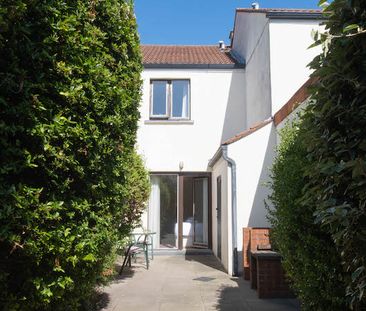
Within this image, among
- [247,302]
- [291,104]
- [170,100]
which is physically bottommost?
[247,302]

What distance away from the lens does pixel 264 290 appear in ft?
22.2

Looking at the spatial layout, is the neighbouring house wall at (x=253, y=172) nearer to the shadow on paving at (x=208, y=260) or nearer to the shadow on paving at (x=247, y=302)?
the shadow on paving at (x=208, y=260)

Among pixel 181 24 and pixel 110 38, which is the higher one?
pixel 181 24

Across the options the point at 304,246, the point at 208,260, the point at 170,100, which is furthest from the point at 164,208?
the point at 304,246

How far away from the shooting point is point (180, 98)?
1377 centimetres

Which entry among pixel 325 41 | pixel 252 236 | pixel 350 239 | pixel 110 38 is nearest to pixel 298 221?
pixel 350 239

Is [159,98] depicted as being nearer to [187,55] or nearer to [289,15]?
[187,55]

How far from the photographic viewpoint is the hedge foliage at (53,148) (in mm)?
2740

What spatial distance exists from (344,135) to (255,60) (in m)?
10.0

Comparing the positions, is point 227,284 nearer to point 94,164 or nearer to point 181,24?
point 94,164

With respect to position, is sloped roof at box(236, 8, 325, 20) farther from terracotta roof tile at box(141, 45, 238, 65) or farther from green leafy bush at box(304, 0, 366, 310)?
green leafy bush at box(304, 0, 366, 310)

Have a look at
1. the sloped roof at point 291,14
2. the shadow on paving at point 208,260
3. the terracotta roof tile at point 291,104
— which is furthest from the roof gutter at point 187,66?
the shadow on paving at point 208,260

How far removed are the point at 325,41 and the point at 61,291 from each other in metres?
2.75

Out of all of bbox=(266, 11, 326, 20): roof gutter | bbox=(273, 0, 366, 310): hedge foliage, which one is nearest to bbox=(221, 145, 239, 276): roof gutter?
bbox=(266, 11, 326, 20): roof gutter
